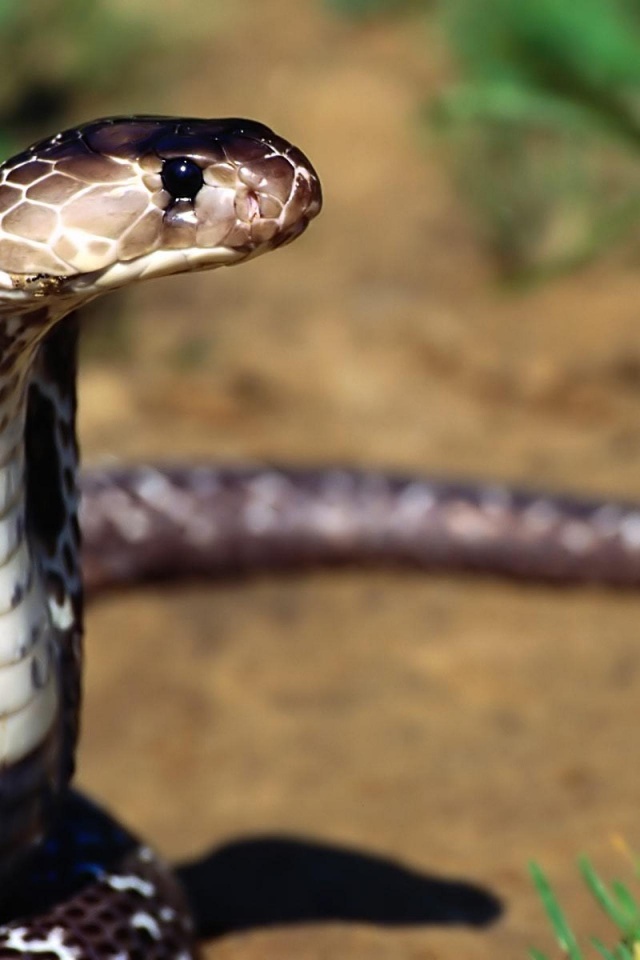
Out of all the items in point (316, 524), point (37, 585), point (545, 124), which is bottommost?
point (316, 524)

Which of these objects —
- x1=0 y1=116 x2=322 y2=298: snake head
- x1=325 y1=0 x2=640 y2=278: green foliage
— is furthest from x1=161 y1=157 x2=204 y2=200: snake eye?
x1=325 y1=0 x2=640 y2=278: green foliage

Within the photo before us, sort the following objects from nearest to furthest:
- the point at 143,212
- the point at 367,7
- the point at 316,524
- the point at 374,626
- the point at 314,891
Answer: the point at 143,212 < the point at 314,891 < the point at 374,626 < the point at 316,524 < the point at 367,7

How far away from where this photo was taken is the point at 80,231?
5.87 ft

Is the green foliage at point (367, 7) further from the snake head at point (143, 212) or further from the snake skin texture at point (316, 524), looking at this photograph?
the snake head at point (143, 212)

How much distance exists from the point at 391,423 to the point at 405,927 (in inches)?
108

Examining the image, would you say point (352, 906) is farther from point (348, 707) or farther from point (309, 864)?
point (348, 707)

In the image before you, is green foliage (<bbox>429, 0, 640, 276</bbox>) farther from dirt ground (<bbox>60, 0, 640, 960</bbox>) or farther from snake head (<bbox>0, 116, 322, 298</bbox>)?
snake head (<bbox>0, 116, 322, 298</bbox>)

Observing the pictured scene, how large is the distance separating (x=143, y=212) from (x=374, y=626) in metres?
2.53

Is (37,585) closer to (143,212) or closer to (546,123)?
(143,212)

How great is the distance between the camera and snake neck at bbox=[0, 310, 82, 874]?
80.7 inches

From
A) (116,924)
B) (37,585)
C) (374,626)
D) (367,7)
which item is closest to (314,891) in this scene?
(116,924)

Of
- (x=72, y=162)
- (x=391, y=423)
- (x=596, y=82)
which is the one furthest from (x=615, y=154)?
(x=72, y=162)

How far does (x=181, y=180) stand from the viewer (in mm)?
1804

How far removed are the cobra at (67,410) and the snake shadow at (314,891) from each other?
33 centimetres
